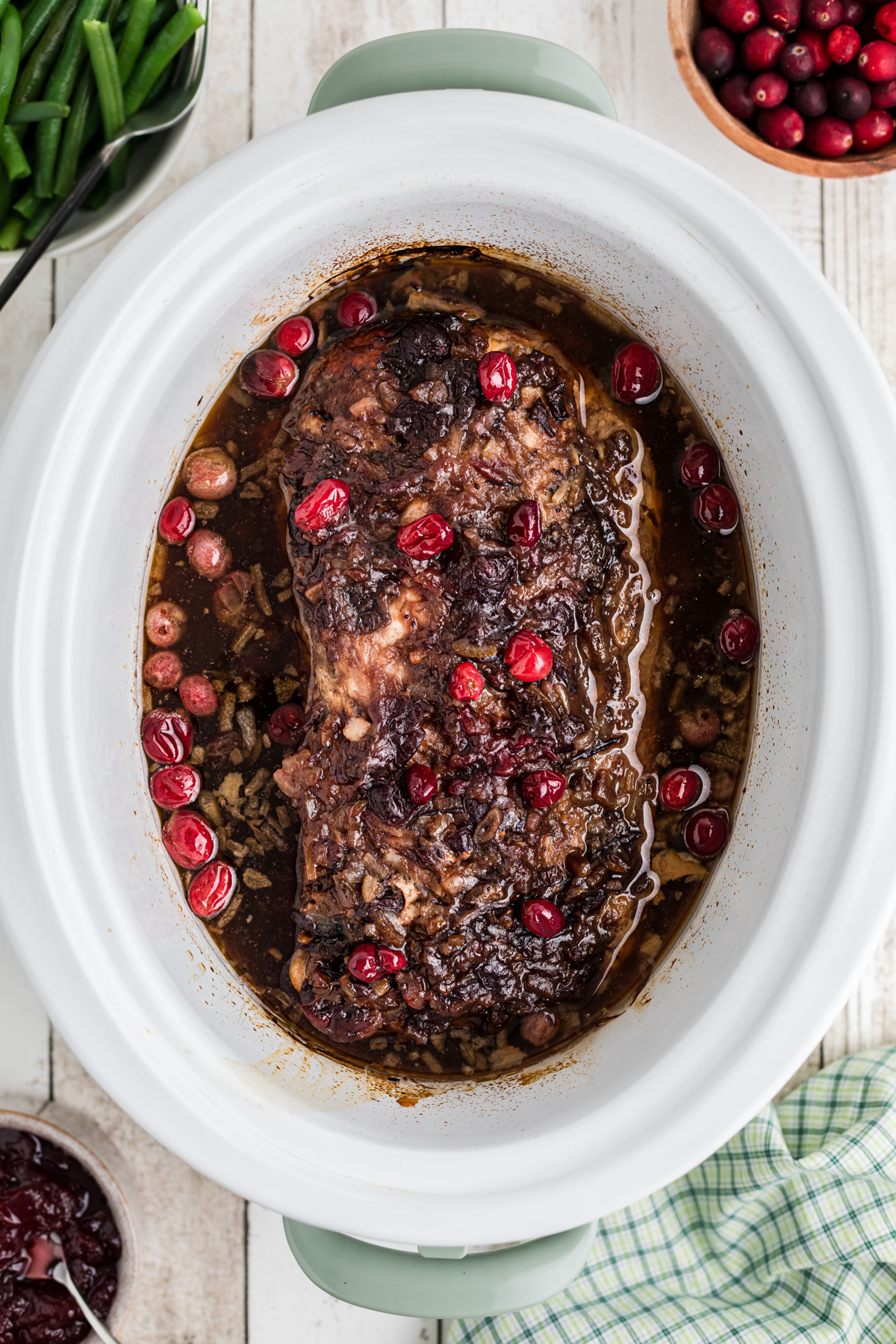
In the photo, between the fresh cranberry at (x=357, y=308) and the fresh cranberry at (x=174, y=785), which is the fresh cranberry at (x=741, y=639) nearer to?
the fresh cranberry at (x=357, y=308)

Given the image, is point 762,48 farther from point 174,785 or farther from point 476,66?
point 174,785

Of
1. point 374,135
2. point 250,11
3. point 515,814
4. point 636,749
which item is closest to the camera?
point 374,135

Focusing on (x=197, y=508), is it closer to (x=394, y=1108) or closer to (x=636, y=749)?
(x=636, y=749)

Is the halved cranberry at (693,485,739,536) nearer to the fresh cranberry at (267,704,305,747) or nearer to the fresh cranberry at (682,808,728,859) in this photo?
the fresh cranberry at (682,808,728,859)

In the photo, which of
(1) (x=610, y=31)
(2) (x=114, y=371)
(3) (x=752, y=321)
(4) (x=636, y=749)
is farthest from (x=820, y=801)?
(1) (x=610, y=31)

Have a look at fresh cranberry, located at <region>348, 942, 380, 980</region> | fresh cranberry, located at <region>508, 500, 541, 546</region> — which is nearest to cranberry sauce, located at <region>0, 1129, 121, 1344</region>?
fresh cranberry, located at <region>348, 942, 380, 980</region>

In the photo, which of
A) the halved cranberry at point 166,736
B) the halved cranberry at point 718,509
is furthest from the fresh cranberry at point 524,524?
the halved cranberry at point 166,736

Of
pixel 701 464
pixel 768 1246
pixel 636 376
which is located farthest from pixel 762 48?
pixel 768 1246
